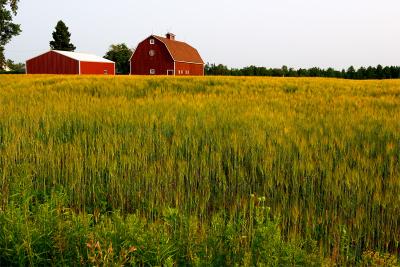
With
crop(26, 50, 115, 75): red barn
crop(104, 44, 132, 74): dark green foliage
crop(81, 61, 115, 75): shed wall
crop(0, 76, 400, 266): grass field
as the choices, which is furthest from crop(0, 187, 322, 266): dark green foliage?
crop(104, 44, 132, 74): dark green foliage

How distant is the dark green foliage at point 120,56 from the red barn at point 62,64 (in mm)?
20219

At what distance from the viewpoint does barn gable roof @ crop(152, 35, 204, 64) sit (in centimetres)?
4522

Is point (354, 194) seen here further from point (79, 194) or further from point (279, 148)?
point (79, 194)

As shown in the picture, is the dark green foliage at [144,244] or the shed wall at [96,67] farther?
the shed wall at [96,67]

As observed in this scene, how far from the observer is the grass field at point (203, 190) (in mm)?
2734

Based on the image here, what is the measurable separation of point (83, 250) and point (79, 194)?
1.34m

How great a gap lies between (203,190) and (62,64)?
45478 mm

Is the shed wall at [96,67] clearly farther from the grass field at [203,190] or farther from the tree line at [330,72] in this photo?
the grass field at [203,190]

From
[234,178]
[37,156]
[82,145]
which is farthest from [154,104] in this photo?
[234,178]

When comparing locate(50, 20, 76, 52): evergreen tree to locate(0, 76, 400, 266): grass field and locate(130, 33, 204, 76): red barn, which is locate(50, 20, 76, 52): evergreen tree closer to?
locate(130, 33, 204, 76): red barn

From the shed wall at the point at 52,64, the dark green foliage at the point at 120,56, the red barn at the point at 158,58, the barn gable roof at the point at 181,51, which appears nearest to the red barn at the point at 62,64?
the shed wall at the point at 52,64

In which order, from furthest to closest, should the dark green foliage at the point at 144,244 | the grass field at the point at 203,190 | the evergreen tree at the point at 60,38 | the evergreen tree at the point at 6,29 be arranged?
the evergreen tree at the point at 60,38, the evergreen tree at the point at 6,29, the grass field at the point at 203,190, the dark green foliage at the point at 144,244

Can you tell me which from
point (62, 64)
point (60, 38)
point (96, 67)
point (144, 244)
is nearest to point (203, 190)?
point (144, 244)

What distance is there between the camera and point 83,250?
2.78 metres
